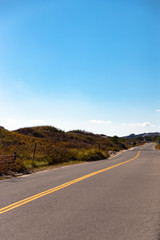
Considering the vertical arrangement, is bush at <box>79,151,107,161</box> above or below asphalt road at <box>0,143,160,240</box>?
above

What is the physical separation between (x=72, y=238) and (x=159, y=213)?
2.72 meters

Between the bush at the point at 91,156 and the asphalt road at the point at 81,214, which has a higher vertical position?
the bush at the point at 91,156

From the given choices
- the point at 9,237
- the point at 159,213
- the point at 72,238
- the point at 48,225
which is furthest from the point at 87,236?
the point at 159,213

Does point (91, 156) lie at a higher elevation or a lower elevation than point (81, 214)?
higher

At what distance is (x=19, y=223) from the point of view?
490 cm

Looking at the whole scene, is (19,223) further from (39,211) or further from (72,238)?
(72,238)

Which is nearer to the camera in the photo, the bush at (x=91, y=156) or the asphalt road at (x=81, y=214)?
the asphalt road at (x=81, y=214)

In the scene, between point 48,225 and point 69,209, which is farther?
point 69,209

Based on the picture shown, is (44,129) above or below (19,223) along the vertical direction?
above

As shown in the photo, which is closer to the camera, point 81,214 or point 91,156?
point 81,214

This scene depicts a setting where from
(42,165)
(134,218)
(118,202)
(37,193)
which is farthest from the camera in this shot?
(42,165)

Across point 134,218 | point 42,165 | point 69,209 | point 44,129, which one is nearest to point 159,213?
point 134,218

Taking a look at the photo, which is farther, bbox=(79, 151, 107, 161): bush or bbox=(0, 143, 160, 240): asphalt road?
bbox=(79, 151, 107, 161): bush

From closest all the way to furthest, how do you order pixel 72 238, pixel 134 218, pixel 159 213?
pixel 72 238 → pixel 134 218 → pixel 159 213
